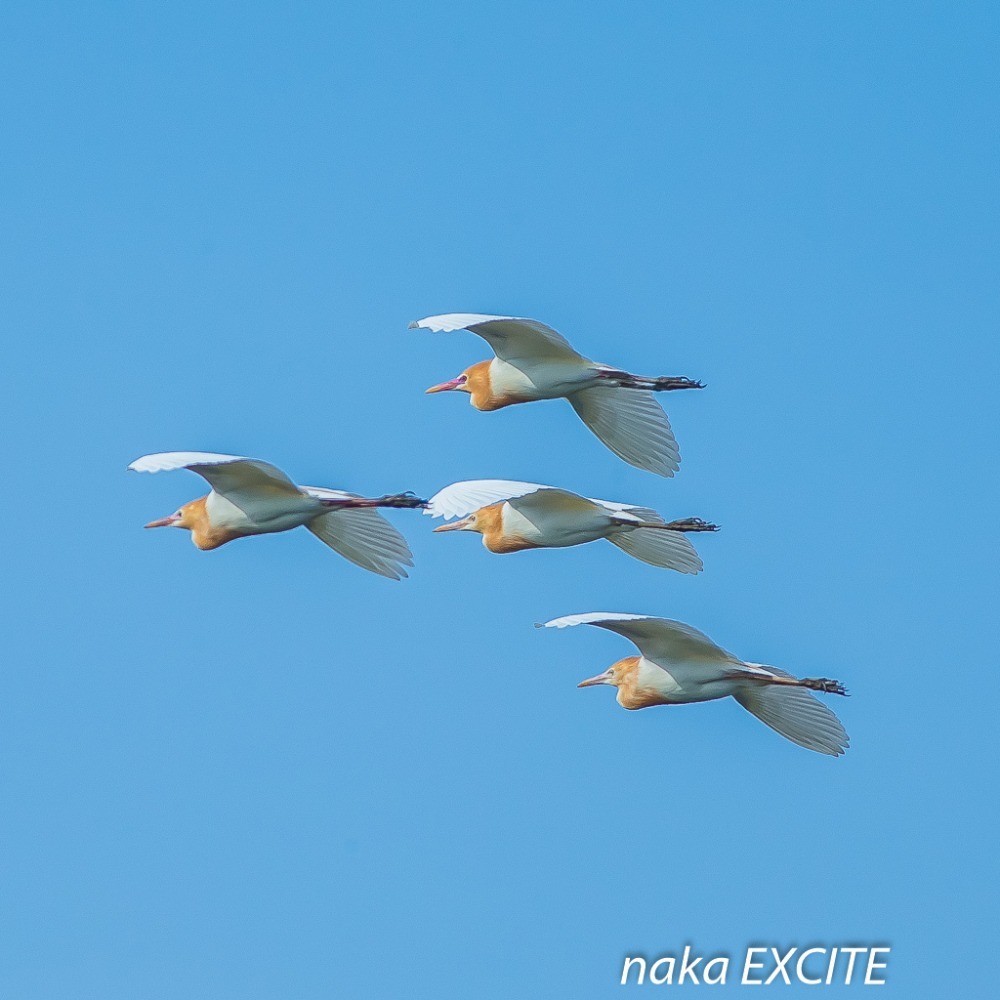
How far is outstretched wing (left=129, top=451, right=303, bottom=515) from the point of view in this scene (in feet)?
83.4

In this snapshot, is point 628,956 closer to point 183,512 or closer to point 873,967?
point 873,967

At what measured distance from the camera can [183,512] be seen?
28.3m

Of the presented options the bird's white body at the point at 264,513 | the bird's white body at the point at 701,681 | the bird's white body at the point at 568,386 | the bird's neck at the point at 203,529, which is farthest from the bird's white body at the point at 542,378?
the bird's neck at the point at 203,529

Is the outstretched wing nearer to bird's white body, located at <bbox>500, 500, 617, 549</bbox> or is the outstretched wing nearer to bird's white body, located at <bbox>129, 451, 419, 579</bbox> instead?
bird's white body, located at <bbox>129, 451, 419, 579</bbox>

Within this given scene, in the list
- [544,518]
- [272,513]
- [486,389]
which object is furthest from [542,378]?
[272,513]

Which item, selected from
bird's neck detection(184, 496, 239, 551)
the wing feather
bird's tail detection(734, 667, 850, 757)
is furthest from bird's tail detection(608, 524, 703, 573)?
bird's neck detection(184, 496, 239, 551)

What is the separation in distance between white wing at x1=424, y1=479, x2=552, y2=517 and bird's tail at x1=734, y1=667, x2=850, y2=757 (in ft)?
10.6

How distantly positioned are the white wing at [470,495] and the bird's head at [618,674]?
218 centimetres

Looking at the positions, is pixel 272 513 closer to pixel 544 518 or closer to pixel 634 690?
pixel 544 518

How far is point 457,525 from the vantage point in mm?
29125

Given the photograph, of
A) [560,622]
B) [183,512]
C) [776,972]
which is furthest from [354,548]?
[776,972]

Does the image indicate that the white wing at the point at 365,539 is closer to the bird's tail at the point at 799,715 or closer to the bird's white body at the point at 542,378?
the bird's white body at the point at 542,378

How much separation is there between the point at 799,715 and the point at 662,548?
2.32 metres

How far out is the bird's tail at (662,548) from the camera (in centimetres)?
2906
